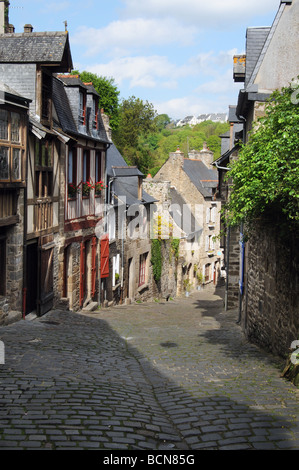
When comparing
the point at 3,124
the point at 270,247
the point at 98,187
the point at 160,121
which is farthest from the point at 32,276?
the point at 160,121

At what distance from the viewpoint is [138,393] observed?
25.8 feet

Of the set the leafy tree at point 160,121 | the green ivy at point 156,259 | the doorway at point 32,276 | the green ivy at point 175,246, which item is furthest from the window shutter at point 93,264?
the leafy tree at point 160,121

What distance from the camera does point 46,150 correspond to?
14.7 m

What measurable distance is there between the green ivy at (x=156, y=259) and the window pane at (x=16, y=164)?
54.9 ft

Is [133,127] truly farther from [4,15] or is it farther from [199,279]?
[4,15]

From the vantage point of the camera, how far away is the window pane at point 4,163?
11.5m

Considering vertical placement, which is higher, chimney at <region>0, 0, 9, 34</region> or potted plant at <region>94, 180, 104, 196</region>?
chimney at <region>0, 0, 9, 34</region>

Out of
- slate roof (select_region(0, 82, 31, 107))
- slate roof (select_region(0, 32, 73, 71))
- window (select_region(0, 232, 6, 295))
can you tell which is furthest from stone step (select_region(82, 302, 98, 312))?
slate roof (select_region(0, 82, 31, 107))

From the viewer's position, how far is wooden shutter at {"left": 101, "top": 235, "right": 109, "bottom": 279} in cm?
2060

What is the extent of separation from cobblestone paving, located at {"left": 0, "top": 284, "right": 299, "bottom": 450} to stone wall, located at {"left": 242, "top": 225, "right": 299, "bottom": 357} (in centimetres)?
45

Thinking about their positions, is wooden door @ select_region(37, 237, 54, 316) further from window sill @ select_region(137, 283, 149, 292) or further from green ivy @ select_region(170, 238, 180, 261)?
green ivy @ select_region(170, 238, 180, 261)

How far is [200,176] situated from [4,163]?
33.3 meters

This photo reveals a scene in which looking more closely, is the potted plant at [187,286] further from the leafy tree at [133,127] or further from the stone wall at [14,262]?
the stone wall at [14,262]
